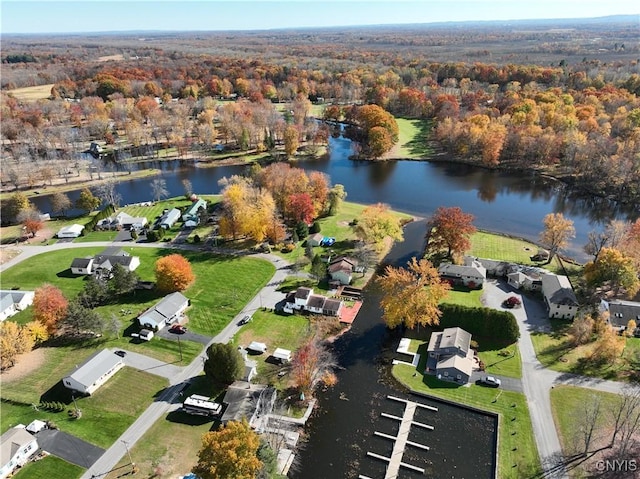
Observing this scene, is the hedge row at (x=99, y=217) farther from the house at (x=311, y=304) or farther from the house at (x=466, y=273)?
the house at (x=466, y=273)

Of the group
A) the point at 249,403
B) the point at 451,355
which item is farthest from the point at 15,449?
the point at 451,355

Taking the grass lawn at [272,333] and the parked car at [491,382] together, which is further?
the grass lawn at [272,333]

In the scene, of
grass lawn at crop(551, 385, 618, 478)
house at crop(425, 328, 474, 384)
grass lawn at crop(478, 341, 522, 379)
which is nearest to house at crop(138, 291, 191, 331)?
house at crop(425, 328, 474, 384)

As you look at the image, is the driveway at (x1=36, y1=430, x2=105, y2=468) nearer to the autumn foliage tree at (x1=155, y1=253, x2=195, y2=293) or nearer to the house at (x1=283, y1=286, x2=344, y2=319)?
the autumn foliage tree at (x1=155, y1=253, x2=195, y2=293)

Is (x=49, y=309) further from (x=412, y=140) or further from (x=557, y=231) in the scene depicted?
(x=412, y=140)

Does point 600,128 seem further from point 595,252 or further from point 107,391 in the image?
point 107,391

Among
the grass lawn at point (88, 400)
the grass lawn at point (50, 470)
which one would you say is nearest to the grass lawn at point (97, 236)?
the grass lawn at point (88, 400)
